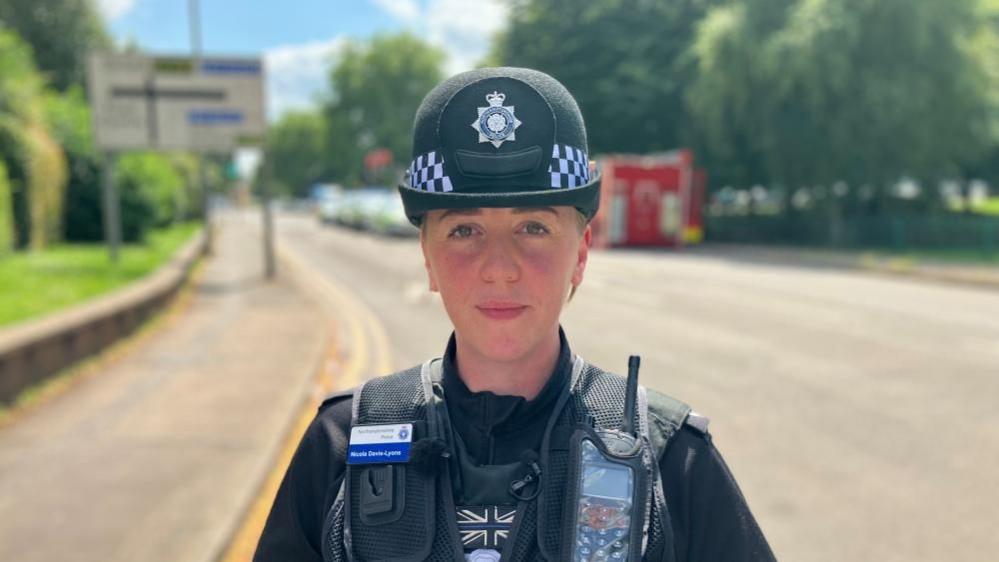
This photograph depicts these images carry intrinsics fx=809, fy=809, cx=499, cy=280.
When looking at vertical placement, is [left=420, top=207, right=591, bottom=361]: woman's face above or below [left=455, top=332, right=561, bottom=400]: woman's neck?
above

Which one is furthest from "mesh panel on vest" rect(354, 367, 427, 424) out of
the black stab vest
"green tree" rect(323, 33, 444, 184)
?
"green tree" rect(323, 33, 444, 184)

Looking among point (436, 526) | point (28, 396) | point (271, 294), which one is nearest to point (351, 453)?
point (436, 526)

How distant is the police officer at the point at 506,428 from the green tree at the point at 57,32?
3343cm

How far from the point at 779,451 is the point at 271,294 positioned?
30.7 ft

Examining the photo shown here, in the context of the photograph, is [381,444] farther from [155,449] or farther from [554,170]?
[155,449]

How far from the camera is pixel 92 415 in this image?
571 centimetres

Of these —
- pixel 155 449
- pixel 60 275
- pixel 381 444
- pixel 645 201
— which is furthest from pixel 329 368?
pixel 645 201

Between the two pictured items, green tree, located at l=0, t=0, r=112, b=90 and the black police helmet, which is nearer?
the black police helmet

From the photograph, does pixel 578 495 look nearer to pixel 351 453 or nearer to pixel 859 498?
pixel 351 453

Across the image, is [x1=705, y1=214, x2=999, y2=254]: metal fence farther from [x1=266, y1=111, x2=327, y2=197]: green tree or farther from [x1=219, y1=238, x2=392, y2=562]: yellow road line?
[x1=266, y1=111, x2=327, y2=197]: green tree

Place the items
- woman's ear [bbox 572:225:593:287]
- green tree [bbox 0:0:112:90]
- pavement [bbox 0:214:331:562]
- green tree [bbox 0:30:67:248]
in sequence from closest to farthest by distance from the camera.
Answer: woman's ear [bbox 572:225:593:287], pavement [bbox 0:214:331:562], green tree [bbox 0:30:67:248], green tree [bbox 0:0:112:90]

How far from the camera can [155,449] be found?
16.4 ft

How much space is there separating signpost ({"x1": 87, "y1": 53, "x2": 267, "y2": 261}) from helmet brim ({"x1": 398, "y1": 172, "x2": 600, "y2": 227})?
14231 millimetres

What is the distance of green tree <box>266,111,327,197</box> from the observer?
11300 centimetres
